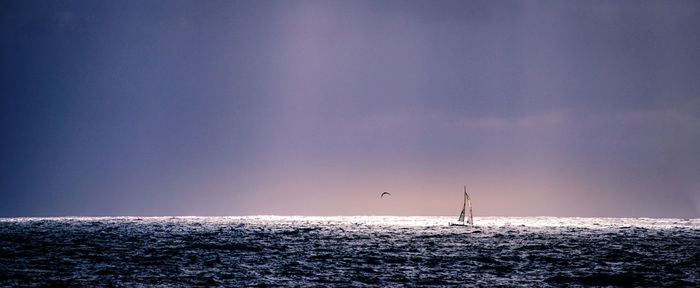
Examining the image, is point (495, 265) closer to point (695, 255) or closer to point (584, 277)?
point (584, 277)

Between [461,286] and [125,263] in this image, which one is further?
[125,263]

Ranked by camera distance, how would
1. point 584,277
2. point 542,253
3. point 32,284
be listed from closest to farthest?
point 32,284, point 584,277, point 542,253

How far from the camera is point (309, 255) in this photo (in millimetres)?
65500

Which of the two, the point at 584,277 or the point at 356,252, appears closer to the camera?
the point at 584,277

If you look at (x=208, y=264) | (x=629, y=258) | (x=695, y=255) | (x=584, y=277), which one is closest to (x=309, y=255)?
(x=208, y=264)

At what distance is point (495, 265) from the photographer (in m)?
54.2

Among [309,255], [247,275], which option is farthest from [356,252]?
[247,275]

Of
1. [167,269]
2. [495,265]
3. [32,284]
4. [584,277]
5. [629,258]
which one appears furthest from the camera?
[629,258]

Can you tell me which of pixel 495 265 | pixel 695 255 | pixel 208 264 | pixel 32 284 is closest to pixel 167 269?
pixel 208 264

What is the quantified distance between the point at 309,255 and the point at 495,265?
22.2 metres

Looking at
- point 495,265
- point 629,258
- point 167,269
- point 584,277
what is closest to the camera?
point 584,277

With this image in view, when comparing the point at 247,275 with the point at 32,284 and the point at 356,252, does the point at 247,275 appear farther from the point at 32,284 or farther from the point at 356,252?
the point at 356,252

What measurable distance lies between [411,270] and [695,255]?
39.9m

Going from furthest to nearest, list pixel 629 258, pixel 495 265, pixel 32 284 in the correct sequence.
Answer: pixel 629 258 → pixel 495 265 → pixel 32 284
